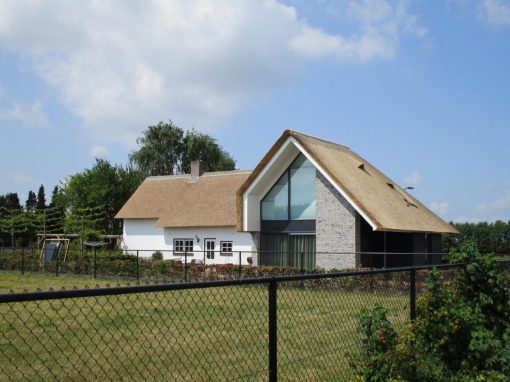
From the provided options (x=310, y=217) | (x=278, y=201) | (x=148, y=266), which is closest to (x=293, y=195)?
(x=278, y=201)

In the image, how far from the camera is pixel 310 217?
25.9 metres

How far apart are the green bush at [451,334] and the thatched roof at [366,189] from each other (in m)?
15.2

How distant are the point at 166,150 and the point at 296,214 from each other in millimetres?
37579

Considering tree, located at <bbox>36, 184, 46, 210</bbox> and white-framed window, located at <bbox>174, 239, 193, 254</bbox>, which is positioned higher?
tree, located at <bbox>36, 184, 46, 210</bbox>

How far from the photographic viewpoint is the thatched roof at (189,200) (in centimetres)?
3178

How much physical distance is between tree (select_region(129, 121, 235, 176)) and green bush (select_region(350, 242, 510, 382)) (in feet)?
180

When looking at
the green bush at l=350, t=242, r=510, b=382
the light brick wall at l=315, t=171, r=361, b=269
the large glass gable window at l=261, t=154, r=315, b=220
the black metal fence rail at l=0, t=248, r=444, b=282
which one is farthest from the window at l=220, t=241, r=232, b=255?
the green bush at l=350, t=242, r=510, b=382

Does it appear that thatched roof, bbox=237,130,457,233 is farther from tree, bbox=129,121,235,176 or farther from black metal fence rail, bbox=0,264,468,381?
tree, bbox=129,121,235,176

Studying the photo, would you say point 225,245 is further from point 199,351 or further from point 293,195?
point 199,351

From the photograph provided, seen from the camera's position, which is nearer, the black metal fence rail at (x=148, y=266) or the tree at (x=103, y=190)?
the black metal fence rail at (x=148, y=266)

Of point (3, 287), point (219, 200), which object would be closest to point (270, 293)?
point (3, 287)

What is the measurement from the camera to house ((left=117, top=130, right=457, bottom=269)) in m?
24.0

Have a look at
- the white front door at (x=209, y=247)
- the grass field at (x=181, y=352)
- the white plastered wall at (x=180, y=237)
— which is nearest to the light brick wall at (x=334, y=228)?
the white plastered wall at (x=180, y=237)

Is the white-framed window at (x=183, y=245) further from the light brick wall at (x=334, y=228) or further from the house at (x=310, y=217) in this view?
the light brick wall at (x=334, y=228)
